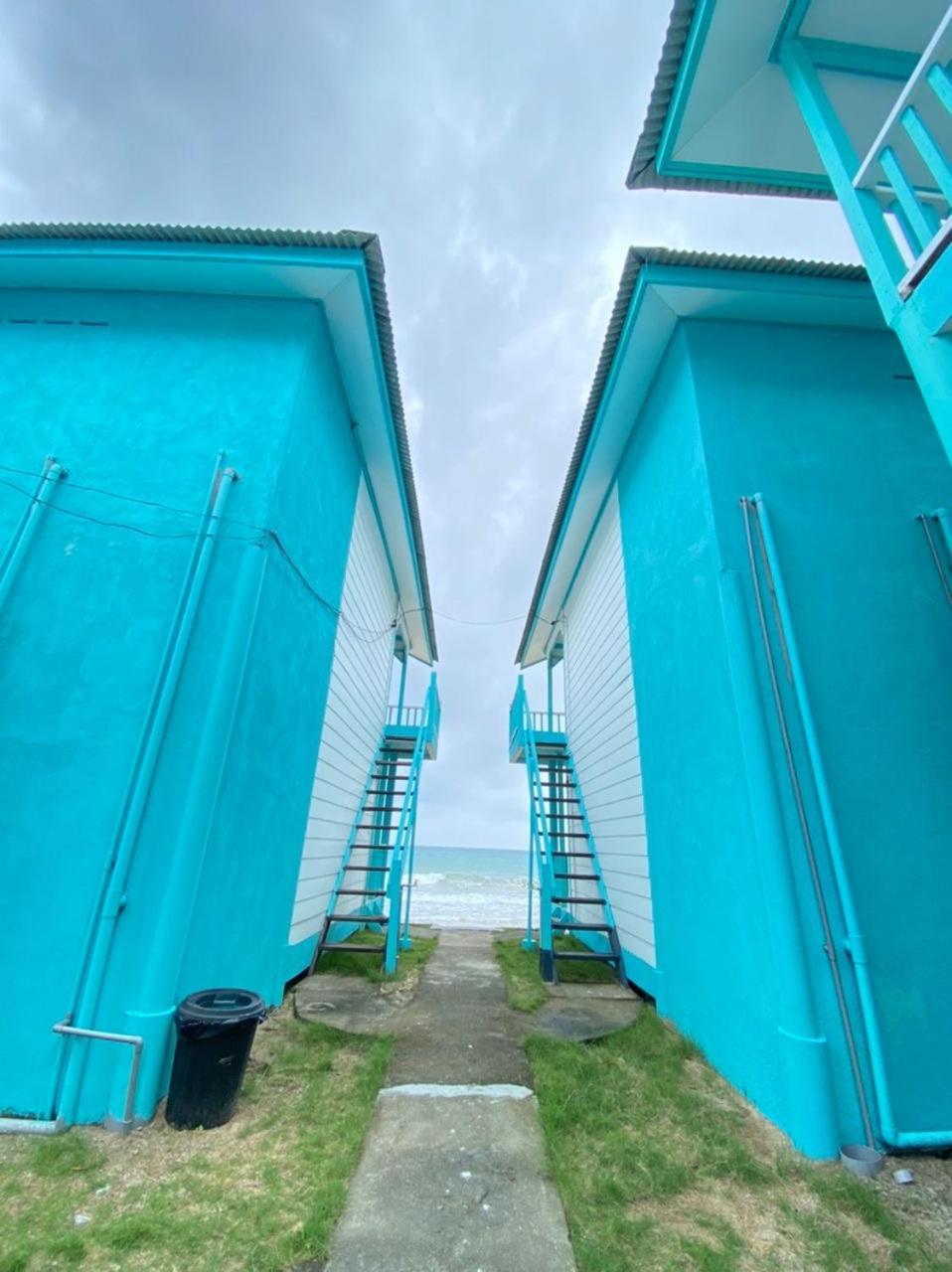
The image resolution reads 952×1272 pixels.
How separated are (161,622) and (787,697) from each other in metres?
4.44

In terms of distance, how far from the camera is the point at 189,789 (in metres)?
3.31

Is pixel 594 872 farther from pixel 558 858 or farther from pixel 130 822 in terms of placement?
pixel 130 822

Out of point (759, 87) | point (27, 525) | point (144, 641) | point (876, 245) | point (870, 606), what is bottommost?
point (144, 641)

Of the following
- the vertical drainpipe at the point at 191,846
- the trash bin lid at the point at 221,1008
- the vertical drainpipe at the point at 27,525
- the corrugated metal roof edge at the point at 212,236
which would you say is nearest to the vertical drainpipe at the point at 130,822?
the vertical drainpipe at the point at 191,846

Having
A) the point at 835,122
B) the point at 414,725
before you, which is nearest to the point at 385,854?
the point at 414,725

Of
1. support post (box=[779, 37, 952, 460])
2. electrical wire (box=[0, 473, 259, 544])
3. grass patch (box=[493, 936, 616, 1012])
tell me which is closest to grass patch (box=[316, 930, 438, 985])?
grass patch (box=[493, 936, 616, 1012])

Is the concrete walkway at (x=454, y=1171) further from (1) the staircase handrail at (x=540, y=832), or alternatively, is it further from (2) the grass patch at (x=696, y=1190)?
(1) the staircase handrail at (x=540, y=832)

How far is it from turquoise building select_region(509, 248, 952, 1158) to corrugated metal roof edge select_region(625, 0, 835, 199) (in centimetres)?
63

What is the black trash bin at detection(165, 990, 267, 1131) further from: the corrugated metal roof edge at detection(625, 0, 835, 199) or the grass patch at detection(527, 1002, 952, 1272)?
the corrugated metal roof edge at detection(625, 0, 835, 199)

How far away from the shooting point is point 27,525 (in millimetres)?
3854

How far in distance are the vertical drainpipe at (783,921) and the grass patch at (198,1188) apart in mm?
2369

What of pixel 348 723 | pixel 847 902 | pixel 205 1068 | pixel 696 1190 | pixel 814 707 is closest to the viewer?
pixel 696 1190

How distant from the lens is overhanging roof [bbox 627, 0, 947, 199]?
12.1ft

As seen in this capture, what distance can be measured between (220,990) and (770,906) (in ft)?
11.2
